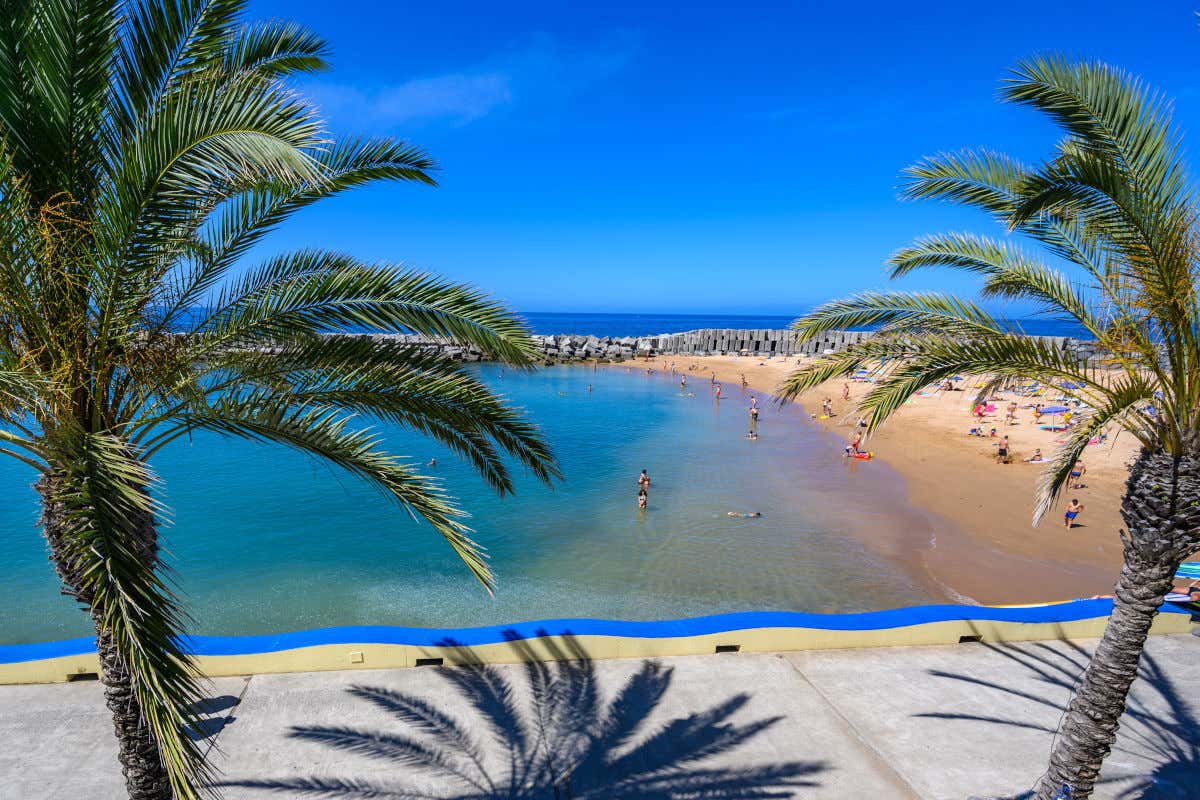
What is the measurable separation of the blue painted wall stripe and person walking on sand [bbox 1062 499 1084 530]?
9899mm

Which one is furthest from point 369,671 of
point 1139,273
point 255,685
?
point 1139,273

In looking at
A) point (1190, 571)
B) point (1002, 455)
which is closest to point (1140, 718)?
point (1190, 571)

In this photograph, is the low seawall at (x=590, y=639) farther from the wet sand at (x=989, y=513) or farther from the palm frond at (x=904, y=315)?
the palm frond at (x=904, y=315)

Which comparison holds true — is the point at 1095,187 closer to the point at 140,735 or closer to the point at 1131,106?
the point at 1131,106

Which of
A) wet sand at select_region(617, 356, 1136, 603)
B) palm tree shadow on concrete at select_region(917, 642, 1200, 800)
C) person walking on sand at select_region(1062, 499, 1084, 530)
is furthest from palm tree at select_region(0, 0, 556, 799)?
person walking on sand at select_region(1062, 499, 1084, 530)

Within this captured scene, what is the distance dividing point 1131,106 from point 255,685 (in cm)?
922

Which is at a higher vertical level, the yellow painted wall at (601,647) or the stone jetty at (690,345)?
the stone jetty at (690,345)

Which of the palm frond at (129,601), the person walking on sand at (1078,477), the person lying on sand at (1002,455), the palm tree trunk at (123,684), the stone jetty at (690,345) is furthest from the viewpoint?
the stone jetty at (690,345)

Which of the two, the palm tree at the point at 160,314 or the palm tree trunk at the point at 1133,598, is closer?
the palm tree at the point at 160,314

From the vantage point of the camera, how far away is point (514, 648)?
7.44m

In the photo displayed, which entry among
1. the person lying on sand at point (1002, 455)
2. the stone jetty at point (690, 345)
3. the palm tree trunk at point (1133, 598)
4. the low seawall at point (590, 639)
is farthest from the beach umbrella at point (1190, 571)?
the stone jetty at point (690, 345)

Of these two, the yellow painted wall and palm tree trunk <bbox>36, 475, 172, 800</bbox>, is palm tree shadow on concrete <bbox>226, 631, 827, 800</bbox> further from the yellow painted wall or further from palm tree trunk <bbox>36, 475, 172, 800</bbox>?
palm tree trunk <bbox>36, 475, 172, 800</bbox>

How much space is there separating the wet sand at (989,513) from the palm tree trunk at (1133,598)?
3.00 m

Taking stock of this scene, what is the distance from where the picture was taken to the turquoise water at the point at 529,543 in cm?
1376
